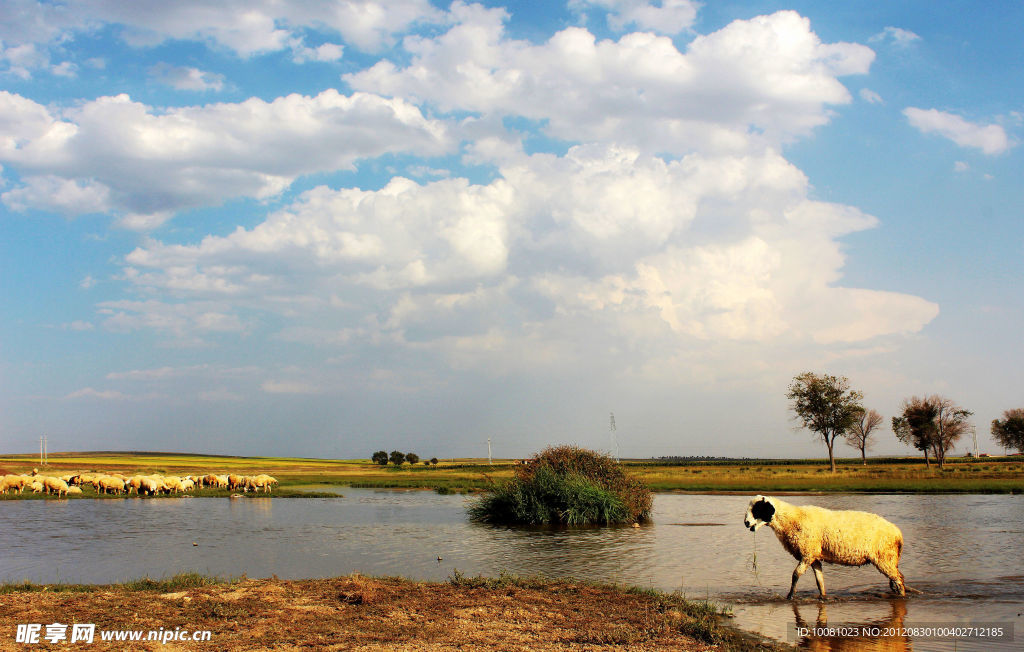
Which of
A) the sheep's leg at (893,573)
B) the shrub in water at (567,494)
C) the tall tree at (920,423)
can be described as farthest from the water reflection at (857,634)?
the tall tree at (920,423)

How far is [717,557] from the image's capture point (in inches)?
803

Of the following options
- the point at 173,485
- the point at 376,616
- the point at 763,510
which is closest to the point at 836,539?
the point at 763,510

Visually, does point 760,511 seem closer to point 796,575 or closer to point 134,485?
point 796,575

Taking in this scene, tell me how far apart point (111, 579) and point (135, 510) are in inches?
926

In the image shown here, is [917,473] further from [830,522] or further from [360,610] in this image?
[360,610]

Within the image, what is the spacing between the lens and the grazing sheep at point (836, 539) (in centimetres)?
1411

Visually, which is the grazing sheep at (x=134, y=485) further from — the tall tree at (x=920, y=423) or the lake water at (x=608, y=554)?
the tall tree at (x=920, y=423)

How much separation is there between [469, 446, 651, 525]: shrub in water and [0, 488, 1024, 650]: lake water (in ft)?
4.78

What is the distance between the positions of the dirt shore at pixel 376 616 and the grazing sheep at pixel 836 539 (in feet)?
9.28

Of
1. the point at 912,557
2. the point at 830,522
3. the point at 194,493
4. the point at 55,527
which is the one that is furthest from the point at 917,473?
the point at 55,527

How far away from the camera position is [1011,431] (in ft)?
356

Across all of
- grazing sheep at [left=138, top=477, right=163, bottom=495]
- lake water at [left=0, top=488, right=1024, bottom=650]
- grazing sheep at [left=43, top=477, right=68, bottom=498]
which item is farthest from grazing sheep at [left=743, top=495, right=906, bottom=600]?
grazing sheep at [left=43, top=477, right=68, bottom=498]

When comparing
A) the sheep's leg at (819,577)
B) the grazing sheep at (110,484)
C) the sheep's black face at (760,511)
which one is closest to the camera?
the sheep's leg at (819,577)

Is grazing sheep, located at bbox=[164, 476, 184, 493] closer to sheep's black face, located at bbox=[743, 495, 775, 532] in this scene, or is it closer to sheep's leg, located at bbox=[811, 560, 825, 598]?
sheep's black face, located at bbox=[743, 495, 775, 532]
